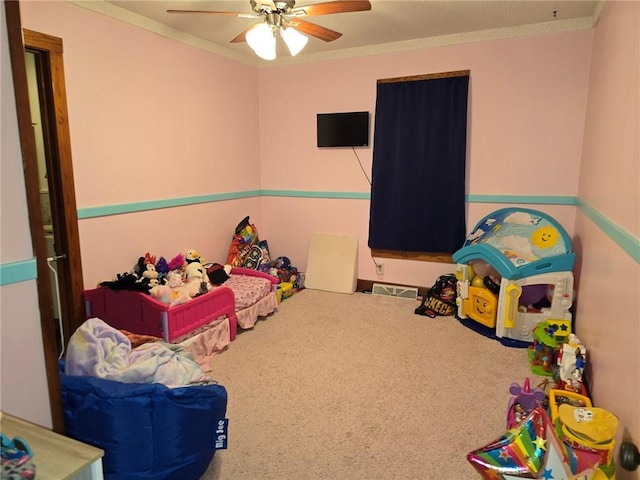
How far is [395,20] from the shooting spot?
3.29m

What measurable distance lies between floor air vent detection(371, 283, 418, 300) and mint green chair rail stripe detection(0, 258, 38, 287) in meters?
3.36

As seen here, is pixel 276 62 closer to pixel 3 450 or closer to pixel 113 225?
pixel 113 225

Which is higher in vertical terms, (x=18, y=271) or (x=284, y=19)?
(x=284, y=19)

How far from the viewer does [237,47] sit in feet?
13.3

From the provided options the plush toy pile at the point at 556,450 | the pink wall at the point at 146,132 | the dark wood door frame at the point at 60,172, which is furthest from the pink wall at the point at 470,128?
the plush toy pile at the point at 556,450

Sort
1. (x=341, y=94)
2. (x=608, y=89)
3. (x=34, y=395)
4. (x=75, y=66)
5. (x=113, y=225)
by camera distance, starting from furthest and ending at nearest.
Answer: (x=341, y=94), (x=113, y=225), (x=75, y=66), (x=608, y=89), (x=34, y=395)

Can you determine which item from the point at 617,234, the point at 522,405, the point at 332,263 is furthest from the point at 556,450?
the point at 332,263

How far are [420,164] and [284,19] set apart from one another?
1.83 m

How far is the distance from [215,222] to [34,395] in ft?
9.15

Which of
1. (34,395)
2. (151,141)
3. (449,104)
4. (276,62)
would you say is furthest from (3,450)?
(276,62)

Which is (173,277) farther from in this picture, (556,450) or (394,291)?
(556,450)

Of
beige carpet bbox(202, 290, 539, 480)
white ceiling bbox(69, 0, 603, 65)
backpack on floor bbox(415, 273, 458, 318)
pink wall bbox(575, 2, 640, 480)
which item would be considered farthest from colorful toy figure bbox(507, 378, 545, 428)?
white ceiling bbox(69, 0, 603, 65)

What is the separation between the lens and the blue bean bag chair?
5.26ft

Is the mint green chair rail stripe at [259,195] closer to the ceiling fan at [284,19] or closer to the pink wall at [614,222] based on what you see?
the pink wall at [614,222]
